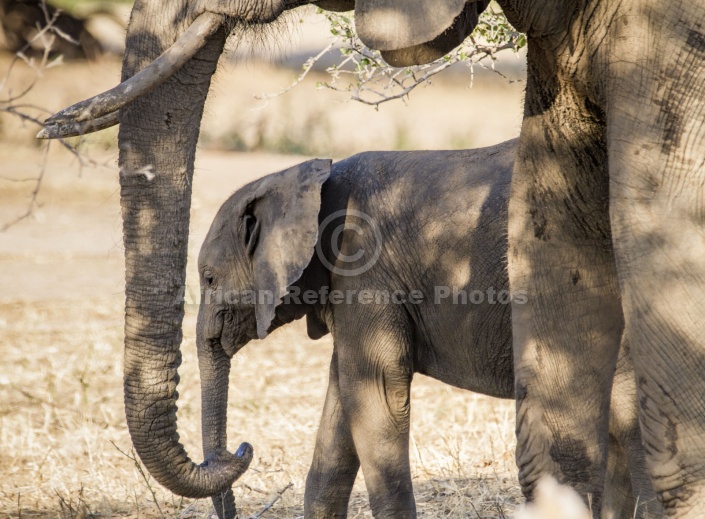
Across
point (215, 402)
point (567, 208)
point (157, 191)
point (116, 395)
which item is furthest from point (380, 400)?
point (116, 395)

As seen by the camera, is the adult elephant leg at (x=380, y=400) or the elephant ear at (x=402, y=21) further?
the adult elephant leg at (x=380, y=400)

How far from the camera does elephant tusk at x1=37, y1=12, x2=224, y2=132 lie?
2887mm

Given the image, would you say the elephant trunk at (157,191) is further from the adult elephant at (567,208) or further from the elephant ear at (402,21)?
the elephant ear at (402,21)

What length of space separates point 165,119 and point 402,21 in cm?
81

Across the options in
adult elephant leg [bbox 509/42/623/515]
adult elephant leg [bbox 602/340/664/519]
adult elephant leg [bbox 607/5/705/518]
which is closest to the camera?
adult elephant leg [bbox 607/5/705/518]

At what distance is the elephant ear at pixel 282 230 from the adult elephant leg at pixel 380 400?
0.34 metres

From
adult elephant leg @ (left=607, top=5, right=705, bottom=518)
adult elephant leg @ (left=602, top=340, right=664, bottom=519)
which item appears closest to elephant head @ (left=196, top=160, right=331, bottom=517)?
adult elephant leg @ (left=602, top=340, right=664, bottom=519)

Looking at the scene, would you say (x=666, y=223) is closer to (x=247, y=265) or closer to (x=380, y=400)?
(x=380, y=400)

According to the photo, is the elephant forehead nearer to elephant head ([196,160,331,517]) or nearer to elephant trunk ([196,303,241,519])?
elephant head ([196,160,331,517])

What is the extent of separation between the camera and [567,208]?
3.57 meters

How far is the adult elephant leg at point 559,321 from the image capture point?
3598 millimetres

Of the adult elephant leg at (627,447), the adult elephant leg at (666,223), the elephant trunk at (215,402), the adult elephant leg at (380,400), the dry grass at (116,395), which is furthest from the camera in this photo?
the dry grass at (116,395)

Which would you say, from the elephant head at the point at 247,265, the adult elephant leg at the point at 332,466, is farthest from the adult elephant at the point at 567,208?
the adult elephant leg at the point at 332,466

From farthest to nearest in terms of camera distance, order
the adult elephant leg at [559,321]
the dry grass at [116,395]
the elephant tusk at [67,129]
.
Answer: the dry grass at [116,395] → the adult elephant leg at [559,321] → the elephant tusk at [67,129]
